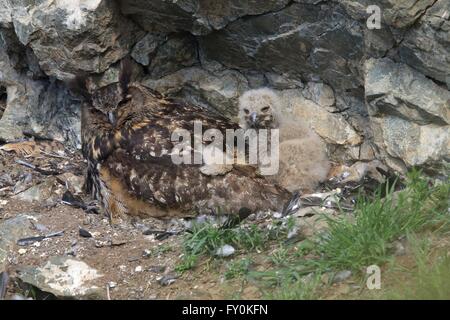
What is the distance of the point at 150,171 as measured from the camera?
6.07 metres

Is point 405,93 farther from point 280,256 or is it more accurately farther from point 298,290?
point 298,290

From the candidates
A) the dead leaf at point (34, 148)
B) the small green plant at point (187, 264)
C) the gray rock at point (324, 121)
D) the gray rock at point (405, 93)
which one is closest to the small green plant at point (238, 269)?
the small green plant at point (187, 264)

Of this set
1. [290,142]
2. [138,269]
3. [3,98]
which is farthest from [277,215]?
[3,98]

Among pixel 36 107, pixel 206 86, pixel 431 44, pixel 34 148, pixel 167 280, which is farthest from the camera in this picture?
pixel 36 107

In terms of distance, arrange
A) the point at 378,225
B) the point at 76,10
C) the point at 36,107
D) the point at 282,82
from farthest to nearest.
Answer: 1. the point at 36,107
2. the point at 282,82
3. the point at 76,10
4. the point at 378,225

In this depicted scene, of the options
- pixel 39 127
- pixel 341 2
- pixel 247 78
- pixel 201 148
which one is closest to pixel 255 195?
pixel 201 148

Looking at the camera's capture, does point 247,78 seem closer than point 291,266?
No

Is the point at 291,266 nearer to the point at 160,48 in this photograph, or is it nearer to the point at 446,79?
the point at 446,79

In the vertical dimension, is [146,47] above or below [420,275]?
above

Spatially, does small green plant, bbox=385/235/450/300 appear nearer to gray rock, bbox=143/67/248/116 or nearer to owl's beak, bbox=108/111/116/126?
gray rock, bbox=143/67/248/116

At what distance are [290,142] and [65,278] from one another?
2297 millimetres

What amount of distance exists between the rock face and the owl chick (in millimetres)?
140

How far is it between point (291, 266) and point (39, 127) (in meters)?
3.68

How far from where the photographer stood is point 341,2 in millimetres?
5543
